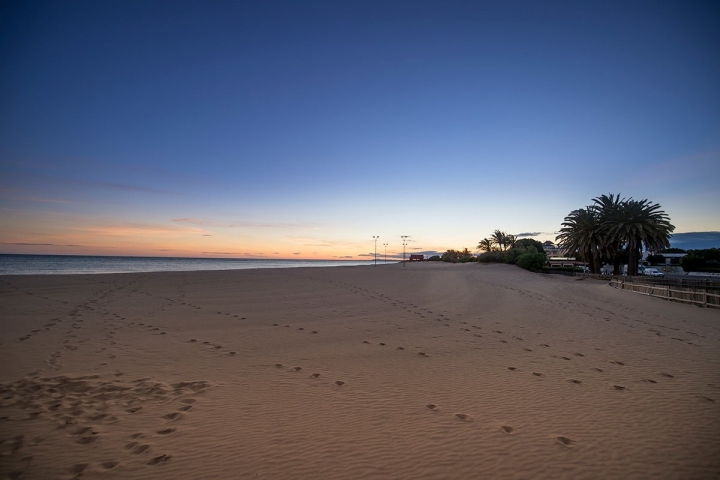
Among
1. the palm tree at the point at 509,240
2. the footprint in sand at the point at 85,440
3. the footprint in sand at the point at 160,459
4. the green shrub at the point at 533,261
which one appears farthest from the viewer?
the palm tree at the point at 509,240

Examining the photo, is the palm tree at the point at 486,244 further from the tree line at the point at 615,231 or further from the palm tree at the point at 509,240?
the tree line at the point at 615,231

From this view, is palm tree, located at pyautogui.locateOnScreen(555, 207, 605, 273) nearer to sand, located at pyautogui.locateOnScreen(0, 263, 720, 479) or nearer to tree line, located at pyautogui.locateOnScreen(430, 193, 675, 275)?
tree line, located at pyautogui.locateOnScreen(430, 193, 675, 275)

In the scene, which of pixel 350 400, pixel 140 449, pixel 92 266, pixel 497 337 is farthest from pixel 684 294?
pixel 92 266

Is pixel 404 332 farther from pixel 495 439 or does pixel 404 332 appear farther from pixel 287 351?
pixel 495 439

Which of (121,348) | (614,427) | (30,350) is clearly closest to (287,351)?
(121,348)

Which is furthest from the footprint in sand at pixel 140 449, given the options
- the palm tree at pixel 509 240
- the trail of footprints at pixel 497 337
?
the palm tree at pixel 509 240

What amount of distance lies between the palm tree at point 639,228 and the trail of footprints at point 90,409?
48.8 meters

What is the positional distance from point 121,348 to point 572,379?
10.4 m

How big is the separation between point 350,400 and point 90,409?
157 inches

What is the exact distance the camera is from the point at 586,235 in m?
45.8

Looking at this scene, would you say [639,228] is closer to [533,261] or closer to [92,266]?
[533,261]

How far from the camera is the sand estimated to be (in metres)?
3.94

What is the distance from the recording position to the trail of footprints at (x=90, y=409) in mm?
3957

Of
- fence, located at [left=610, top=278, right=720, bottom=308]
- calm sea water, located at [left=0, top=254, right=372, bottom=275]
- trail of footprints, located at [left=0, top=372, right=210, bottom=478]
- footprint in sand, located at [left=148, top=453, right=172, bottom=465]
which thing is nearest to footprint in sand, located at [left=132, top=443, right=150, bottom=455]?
trail of footprints, located at [left=0, top=372, right=210, bottom=478]
